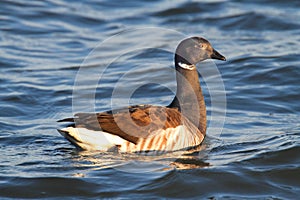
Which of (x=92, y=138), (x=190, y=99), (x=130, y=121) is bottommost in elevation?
(x=92, y=138)

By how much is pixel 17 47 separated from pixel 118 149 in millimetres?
6655

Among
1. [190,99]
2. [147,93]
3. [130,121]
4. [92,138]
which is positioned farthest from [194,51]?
[147,93]

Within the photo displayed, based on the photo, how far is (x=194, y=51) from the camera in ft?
31.2

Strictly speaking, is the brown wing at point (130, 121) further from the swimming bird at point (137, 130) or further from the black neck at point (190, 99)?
the black neck at point (190, 99)

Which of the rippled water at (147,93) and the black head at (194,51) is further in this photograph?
the black head at (194,51)

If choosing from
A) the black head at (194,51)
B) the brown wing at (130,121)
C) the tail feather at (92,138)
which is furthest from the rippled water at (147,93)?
the black head at (194,51)

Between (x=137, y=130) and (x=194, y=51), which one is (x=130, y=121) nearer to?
(x=137, y=130)

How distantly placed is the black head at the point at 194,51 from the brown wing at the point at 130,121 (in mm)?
1048

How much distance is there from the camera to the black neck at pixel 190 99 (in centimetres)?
939

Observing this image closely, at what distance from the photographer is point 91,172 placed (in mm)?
8133

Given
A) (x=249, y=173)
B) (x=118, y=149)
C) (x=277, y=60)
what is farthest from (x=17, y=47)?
(x=249, y=173)

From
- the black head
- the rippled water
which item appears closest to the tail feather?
the rippled water

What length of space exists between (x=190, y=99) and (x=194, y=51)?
2.23ft

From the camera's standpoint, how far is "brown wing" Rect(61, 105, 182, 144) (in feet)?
28.0
